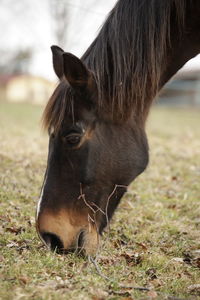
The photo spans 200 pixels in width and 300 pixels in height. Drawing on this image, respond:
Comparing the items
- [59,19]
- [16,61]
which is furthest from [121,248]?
[16,61]

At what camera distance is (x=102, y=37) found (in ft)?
9.61

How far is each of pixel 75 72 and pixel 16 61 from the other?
42.1 m

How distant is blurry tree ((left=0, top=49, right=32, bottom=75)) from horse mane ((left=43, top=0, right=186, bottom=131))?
38522 mm

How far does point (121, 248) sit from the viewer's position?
310cm

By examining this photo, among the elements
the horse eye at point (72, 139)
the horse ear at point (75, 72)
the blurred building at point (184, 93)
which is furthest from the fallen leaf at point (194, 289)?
the blurred building at point (184, 93)

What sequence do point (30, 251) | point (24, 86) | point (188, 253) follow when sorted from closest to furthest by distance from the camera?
point (30, 251) < point (188, 253) < point (24, 86)

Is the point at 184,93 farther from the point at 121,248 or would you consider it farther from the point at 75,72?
the point at 75,72

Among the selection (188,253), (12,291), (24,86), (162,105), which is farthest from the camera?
(24,86)

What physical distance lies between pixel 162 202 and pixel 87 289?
8.25ft

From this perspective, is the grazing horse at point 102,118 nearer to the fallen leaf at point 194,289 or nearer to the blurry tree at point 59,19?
the fallen leaf at point 194,289

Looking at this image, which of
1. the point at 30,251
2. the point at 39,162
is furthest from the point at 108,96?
the point at 39,162

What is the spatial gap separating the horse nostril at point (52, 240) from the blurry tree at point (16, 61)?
38995mm

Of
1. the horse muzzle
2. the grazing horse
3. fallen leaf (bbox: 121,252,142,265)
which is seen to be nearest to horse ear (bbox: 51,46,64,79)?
the grazing horse

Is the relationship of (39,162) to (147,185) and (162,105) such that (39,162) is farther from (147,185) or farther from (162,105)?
(162,105)
